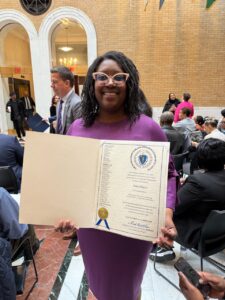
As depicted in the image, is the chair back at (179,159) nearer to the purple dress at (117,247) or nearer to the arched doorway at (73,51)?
the purple dress at (117,247)

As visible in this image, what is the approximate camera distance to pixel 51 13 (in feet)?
26.1

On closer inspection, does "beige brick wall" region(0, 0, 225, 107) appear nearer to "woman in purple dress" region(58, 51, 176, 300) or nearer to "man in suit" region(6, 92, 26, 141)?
"man in suit" region(6, 92, 26, 141)

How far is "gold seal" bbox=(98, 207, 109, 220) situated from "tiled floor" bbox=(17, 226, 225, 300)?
1.39 m

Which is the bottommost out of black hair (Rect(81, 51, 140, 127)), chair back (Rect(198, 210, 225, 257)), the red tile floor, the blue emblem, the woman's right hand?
the red tile floor

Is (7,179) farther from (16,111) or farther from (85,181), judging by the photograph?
(16,111)

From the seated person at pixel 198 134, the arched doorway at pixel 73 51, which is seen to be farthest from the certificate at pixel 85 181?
the arched doorway at pixel 73 51

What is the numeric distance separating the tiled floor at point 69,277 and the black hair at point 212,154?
1068mm

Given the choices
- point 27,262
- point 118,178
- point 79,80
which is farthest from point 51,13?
point 118,178

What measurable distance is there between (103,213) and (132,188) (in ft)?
0.52

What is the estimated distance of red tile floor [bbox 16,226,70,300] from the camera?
6.78 ft

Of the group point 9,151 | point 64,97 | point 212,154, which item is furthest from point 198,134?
point 9,151

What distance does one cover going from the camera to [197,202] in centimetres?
187

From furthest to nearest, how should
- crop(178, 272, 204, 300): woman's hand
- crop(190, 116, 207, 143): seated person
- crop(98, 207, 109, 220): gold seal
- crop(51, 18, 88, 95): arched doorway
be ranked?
crop(51, 18, 88, 95): arched doorway
crop(190, 116, 207, 143): seated person
crop(98, 207, 109, 220): gold seal
crop(178, 272, 204, 300): woman's hand

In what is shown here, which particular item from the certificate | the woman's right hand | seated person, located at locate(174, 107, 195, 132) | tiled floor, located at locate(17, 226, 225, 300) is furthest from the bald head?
the woman's right hand
